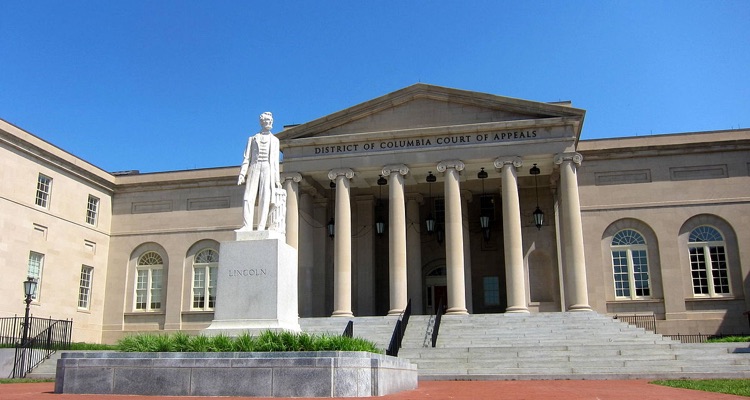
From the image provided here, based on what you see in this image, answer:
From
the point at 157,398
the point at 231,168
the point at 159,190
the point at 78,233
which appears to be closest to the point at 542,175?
the point at 231,168

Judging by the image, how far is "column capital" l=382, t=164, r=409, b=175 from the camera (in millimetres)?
31109

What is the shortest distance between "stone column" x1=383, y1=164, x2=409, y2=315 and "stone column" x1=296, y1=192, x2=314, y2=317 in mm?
4989

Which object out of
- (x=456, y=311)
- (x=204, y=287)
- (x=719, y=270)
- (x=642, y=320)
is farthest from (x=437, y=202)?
(x=719, y=270)

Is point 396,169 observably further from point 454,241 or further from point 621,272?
point 621,272

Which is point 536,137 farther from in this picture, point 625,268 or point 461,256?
point 625,268

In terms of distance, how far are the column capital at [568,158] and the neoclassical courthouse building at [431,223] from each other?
61mm

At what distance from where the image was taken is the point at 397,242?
99.7 feet

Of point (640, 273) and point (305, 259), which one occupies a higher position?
point (305, 259)

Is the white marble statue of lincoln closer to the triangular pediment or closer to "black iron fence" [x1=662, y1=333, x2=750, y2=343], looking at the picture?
the triangular pediment

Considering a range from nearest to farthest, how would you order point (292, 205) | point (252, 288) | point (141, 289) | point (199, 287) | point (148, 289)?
point (252, 288) < point (292, 205) < point (199, 287) < point (148, 289) < point (141, 289)

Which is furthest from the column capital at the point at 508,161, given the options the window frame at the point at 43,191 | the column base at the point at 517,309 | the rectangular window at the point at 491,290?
the window frame at the point at 43,191

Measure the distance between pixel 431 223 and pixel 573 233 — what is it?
22.1ft

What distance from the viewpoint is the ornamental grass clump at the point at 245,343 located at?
12.0m

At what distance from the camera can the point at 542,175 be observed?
34.4 meters
